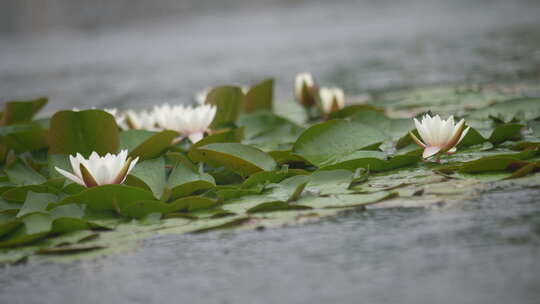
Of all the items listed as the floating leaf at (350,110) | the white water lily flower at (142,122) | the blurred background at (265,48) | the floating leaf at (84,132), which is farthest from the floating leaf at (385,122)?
the blurred background at (265,48)

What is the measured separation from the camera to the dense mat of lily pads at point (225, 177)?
152 centimetres

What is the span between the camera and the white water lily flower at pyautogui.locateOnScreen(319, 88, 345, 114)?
2.58 metres

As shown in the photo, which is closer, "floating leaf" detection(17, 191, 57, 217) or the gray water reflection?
the gray water reflection

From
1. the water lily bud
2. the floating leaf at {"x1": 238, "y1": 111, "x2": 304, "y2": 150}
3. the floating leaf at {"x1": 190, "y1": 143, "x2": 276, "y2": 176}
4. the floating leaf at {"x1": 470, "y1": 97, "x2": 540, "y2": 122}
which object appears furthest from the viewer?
the water lily bud

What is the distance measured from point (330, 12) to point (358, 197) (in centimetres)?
915

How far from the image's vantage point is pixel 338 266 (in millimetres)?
1242

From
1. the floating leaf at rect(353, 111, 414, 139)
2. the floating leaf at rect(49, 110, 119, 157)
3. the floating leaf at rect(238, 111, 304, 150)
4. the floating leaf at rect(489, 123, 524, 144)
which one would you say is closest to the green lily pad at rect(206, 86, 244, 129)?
the floating leaf at rect(238, 111, 304, 150)

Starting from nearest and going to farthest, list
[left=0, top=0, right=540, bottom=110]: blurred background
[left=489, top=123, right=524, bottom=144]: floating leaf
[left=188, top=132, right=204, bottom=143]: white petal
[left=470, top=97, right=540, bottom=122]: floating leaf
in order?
[left=489, top=123, right=524, bottom=144]: floating leaf → [left=188, top=132, right=204, bottom=143]: white petal → [left=470, top=97, right=540, bottom=122]: floating leaf → [left=0, top=0, right=540, bottom=110]: blurred background

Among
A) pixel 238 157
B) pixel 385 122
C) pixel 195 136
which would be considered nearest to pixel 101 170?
pixel 238 157

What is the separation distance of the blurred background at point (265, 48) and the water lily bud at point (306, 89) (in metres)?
→ 0.95

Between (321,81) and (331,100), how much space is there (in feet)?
5.49

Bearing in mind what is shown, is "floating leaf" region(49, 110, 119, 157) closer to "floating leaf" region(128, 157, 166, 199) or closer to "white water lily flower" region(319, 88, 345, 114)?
"floating leaf" region(128, 157, 166, 199)

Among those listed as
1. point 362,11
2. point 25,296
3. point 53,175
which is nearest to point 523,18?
point 362,11

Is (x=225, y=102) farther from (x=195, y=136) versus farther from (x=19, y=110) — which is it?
(x=19, y=110)
